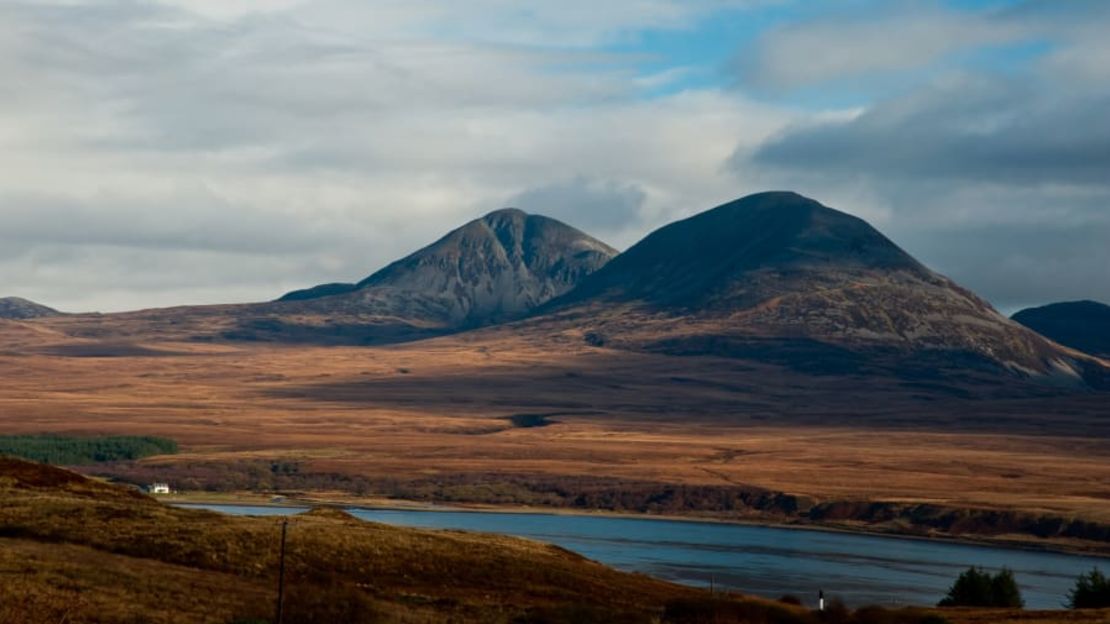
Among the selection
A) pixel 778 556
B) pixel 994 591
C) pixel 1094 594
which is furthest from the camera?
pixel 778 556

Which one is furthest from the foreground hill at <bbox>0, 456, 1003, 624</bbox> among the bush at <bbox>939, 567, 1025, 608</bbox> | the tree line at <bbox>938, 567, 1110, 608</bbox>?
the bush at <bbox>939, 567, 1025, 608</bbox>

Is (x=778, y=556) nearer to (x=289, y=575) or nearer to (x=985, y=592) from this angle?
(x=985, y=592)

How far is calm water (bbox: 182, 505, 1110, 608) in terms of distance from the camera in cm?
12488

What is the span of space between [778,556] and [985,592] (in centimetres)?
6332

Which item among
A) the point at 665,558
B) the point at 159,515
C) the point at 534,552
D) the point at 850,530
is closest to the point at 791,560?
the point at 665,558

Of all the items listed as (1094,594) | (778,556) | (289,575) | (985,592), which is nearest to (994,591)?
(985,592)

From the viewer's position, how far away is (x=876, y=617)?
213 feet

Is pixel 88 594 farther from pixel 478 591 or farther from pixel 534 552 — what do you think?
pixel 534 552

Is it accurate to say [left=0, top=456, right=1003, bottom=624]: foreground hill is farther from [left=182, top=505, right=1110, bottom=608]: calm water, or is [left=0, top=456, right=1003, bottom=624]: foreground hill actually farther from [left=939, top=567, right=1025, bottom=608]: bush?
[left=182, top=505, right=1110, bottom=608]: calm water

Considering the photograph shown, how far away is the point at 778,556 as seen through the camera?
15525cm

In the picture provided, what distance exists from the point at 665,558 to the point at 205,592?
303ft

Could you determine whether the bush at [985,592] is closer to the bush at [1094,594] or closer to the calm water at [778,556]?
the bush at [1094,594]

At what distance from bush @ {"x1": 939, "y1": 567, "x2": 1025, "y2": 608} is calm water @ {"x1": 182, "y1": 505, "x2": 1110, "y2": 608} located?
1718 cm

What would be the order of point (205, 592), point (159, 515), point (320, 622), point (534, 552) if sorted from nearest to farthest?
point (320, 622), point (205, 592), point (159, 515), point (534, 552)
